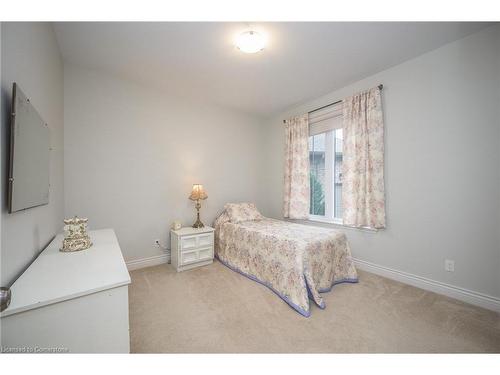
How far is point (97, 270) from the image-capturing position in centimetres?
113

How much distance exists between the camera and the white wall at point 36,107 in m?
0.97

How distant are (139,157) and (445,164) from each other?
347 centimetres

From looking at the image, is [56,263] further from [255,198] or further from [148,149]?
[255,198]

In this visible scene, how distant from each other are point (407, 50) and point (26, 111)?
3.10 metres

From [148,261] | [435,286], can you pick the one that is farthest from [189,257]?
[435,286]

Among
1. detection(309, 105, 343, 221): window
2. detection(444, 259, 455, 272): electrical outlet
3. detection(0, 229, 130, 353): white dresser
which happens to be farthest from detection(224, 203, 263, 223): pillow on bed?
detection(444, 259, 455, 272): electrical outlet

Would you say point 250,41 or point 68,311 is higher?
point 250,41

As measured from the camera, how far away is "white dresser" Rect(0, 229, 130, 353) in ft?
2.63

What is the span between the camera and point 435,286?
7.03ft

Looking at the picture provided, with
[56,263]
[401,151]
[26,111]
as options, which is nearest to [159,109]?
[26,111]

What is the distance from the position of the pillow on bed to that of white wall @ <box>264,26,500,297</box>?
162 cm

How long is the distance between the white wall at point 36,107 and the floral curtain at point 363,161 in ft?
9.77

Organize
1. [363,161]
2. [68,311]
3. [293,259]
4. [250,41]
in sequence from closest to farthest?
[68,311], [250,41], [293,259], [363,161]

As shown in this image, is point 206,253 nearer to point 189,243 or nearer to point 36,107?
point 189,243
